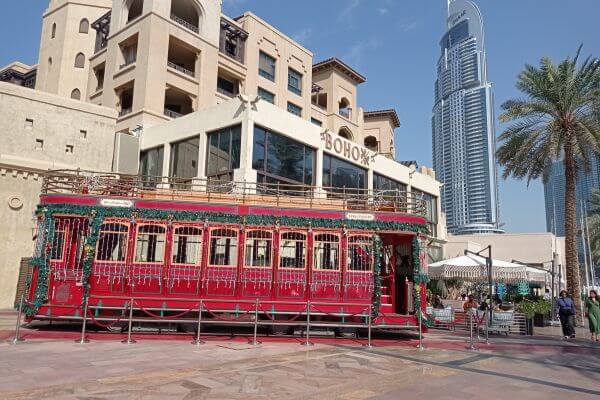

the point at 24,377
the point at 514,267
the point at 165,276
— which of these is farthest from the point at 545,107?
the point at 24,377

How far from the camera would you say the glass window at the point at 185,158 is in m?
24.0

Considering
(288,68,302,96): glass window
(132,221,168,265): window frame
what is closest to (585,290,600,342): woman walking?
(132,221,168,265): window frame

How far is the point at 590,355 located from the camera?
41.9ft

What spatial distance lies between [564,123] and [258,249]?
17.2 meters

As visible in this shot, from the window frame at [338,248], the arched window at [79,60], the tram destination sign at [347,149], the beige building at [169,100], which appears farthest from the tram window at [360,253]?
the arched window at [79,60]

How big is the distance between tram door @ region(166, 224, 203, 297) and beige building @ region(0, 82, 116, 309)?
34.3 ft

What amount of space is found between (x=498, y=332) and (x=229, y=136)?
14.7m

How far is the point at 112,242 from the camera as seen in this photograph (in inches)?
543

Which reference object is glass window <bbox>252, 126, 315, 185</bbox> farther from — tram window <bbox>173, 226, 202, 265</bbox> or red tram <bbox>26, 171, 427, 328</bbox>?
tram window <bbox>173, 226, 202, 265</bbox>

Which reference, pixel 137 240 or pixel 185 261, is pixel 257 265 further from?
pixel 137 240

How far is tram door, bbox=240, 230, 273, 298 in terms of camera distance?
13.9m

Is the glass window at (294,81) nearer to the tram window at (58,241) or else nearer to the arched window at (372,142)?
the arched window at (372,142)

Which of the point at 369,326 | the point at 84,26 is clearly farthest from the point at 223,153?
the point at 84,26

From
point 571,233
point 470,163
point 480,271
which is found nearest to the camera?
point 480,271
